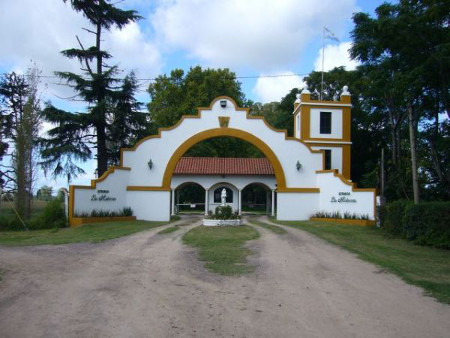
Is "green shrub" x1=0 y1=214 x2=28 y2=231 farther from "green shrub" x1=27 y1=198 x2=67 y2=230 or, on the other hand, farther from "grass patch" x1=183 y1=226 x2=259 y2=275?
"grass patch" x1=183 y1=226 x2=259 y2=275

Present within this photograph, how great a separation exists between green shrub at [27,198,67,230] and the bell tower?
1492 centimetres

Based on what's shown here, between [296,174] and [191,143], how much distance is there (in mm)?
6131

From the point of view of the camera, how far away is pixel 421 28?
50.3 feet

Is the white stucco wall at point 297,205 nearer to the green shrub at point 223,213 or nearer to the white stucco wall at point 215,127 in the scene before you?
the white stucco wall at point 215,127

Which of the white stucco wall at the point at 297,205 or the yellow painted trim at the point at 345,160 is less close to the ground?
the yellow painted trim at the point at 345,160

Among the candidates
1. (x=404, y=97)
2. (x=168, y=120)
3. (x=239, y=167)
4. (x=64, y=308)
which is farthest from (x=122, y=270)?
(x=168, y=120)

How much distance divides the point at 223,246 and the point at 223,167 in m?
19.6

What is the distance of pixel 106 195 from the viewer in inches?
936

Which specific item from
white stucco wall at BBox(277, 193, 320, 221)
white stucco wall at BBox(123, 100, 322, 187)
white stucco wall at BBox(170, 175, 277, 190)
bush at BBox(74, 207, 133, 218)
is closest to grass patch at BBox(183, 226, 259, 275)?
white stucco wall at BBox(277, 193, 320, 221)

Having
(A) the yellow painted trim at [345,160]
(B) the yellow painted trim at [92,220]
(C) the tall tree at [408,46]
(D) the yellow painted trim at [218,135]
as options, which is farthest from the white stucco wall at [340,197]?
(B) the yellow painted trim at [92,220]

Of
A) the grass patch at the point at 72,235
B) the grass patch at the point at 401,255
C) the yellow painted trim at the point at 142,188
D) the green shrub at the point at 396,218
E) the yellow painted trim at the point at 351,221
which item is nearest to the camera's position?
the grass patch at the point at 401,255

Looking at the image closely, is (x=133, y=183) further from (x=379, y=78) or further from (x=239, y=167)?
(x=379, y=78)

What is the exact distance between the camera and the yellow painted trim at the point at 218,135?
25.6 m

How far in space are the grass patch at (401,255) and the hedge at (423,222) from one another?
0.33 metres
